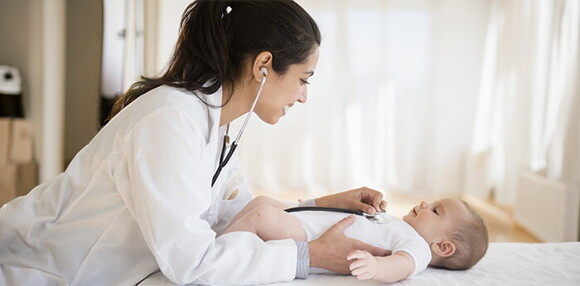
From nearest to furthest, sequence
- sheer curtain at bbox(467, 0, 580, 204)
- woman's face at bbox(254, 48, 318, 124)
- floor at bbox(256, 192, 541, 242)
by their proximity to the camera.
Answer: woman's face at bbox(254, 48, 318, 124), sheer curtain at bbox(467, 0, 580, 204), floor at bbox(256, 192, 541, 242)

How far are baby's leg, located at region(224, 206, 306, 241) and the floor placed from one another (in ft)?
8.66

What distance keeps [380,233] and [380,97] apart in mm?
4384

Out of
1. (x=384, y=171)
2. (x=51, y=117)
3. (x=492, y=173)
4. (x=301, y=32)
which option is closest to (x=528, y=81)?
(x=492, y=173)

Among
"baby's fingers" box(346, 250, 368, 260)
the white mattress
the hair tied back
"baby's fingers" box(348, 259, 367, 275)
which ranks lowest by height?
the white mattress

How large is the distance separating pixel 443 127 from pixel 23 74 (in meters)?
4.10

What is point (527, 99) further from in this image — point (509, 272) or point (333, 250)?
point (333, 250)

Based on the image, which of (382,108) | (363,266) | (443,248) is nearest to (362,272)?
(363,266)

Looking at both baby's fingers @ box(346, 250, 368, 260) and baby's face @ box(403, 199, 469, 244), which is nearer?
baby's fingers @ box(346, 250, 368, 260)

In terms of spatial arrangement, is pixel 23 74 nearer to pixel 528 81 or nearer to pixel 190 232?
pixel 190 232

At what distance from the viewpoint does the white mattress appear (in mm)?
1207

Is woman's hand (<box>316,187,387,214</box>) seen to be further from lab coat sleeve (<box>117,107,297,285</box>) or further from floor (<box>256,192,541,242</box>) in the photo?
floor (<box>256,192,541,242</box>)

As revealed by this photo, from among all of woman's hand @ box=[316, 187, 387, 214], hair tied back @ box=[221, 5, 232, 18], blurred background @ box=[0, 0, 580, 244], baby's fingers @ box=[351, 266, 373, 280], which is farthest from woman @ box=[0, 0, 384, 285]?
blurred background @ box=[0, 0, 580, 244]

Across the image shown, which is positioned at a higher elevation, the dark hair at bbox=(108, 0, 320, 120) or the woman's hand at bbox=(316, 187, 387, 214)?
the dark hair at bbox=(108, 0, 320, 120)

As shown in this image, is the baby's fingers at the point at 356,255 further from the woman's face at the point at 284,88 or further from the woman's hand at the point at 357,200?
the woman's face at the point at 284,88
